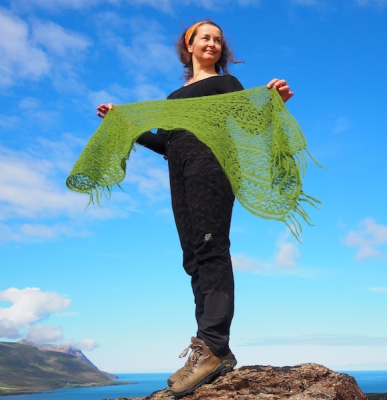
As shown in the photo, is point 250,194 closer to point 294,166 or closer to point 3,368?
point 294,166

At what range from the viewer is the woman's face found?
9.57 feet

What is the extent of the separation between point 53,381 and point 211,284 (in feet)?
243

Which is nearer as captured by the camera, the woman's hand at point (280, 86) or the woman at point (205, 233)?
the woman at point (205, 233)

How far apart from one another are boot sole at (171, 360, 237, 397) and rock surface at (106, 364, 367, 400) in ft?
0.08

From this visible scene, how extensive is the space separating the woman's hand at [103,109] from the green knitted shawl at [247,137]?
0.87 ft

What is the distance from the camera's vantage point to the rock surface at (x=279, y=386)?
2.36 meters

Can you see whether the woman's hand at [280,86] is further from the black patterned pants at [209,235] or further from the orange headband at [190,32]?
the orange headband at [190,32]

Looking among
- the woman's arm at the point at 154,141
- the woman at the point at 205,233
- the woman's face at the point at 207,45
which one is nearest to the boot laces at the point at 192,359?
the woman at the point at 205,233

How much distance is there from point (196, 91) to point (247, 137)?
45 cm

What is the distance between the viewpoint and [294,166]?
2.61m

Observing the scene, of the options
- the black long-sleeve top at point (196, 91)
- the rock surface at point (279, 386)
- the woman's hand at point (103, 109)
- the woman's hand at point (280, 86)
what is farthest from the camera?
the woman's hand at point (103, 109)

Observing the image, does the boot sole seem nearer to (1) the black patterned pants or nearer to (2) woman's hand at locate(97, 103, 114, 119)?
(1) the black patterned pants

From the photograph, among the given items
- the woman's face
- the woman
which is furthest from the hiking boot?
the woman's face

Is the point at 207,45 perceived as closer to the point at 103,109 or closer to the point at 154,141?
the point at 154,141
